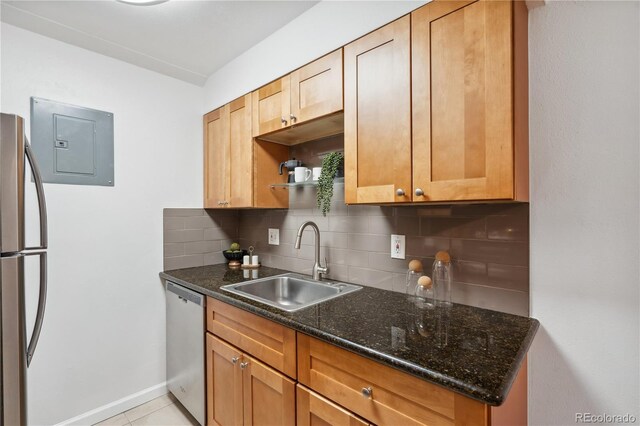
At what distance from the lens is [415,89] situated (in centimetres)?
122

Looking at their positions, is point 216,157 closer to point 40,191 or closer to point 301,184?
point 301,184

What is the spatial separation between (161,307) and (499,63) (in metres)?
2.49

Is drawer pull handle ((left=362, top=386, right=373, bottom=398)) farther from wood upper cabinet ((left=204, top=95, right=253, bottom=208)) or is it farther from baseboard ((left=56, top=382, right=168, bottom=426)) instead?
baseboard ((left=56, top=382, right=168, bottom=426))

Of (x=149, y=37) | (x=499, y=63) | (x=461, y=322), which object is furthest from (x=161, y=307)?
(x=499, y=63)

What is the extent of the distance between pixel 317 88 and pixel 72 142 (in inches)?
61.3

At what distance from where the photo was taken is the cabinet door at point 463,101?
1015 mm

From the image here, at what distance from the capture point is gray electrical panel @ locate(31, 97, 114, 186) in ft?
5.84

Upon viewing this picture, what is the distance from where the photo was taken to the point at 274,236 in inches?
92.2

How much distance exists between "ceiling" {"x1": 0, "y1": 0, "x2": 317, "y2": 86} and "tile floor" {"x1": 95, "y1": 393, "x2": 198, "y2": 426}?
7.88 feet

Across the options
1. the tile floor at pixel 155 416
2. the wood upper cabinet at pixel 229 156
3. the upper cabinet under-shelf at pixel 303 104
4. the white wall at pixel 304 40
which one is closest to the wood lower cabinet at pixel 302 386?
the tile floor at pixel 155 416

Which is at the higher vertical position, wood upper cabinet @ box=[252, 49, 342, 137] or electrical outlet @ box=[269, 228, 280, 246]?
wood upper cabinet @ box=[252, 49, 342, 137]

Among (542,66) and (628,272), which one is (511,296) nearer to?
(628,272)

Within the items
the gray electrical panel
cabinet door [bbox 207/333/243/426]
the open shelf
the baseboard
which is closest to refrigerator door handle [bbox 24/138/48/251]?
the gray electrical panel

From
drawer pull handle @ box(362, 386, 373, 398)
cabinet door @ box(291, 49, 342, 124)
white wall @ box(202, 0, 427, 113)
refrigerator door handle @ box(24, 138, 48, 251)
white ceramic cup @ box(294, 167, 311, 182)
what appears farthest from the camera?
white ceramic cup @ box(294, 167, 311, 182)
